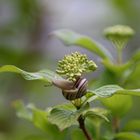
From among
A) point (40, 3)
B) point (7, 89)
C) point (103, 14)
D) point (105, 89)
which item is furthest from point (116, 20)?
point (105, 89)

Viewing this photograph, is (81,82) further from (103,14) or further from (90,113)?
(103,14)

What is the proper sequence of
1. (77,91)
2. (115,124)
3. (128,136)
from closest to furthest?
(77,91), (128,136), (115,124)

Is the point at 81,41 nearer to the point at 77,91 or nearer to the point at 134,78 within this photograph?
the point at 134,78

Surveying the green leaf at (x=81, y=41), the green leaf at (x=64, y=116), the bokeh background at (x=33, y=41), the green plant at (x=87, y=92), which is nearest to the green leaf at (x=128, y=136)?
the green plant at (x=87, y=92)

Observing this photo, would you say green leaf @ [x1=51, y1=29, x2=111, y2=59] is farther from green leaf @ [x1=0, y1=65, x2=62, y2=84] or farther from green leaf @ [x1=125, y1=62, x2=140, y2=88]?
green leaf @ [x1=0, y1=65, x2=62, y2=84]

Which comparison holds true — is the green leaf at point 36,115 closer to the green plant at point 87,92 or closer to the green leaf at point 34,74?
the green plant at point 87,92

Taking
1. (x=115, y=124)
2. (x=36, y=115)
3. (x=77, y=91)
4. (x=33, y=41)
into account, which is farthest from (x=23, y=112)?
(x=33, y=41)

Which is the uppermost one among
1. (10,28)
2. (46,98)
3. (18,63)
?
(10,28)
